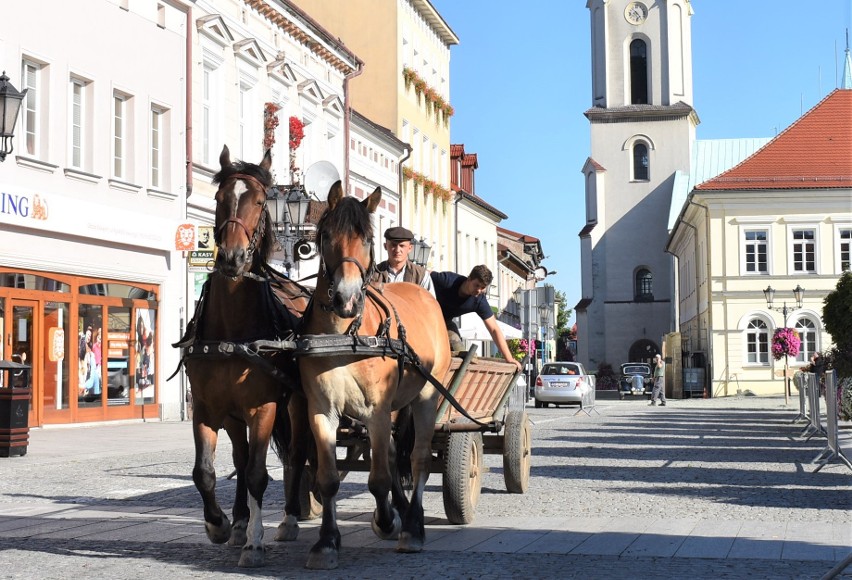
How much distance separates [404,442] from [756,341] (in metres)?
52.4

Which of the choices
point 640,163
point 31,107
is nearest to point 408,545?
point 31,107

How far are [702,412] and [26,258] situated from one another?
22337 mm

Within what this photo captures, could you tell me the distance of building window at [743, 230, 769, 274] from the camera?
60031 millimetres

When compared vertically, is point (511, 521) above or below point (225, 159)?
below

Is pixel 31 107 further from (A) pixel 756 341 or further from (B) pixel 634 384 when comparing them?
(B) pixel 634 384

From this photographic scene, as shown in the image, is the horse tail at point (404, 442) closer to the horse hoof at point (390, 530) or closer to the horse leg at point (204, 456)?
the horse hoof at point (390, 530)

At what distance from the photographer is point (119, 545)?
9094 millimetres

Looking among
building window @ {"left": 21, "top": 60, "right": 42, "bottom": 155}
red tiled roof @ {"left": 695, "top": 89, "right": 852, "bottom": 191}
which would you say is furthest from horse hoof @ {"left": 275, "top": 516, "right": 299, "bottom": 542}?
red tiled roof @ {"left": 695, "top": 89, "right": 852, "bottom": 191}

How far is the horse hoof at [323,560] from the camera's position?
26.0ft

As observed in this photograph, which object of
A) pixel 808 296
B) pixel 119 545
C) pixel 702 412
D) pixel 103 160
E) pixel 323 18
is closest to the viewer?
pixel 119 545

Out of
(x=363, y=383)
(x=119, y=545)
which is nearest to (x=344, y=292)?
(x=363, y=383)

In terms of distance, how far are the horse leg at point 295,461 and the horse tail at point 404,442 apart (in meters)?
0.71

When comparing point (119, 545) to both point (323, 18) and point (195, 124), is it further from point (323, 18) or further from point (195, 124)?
point (323, 18)

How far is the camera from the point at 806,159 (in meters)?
61.1
